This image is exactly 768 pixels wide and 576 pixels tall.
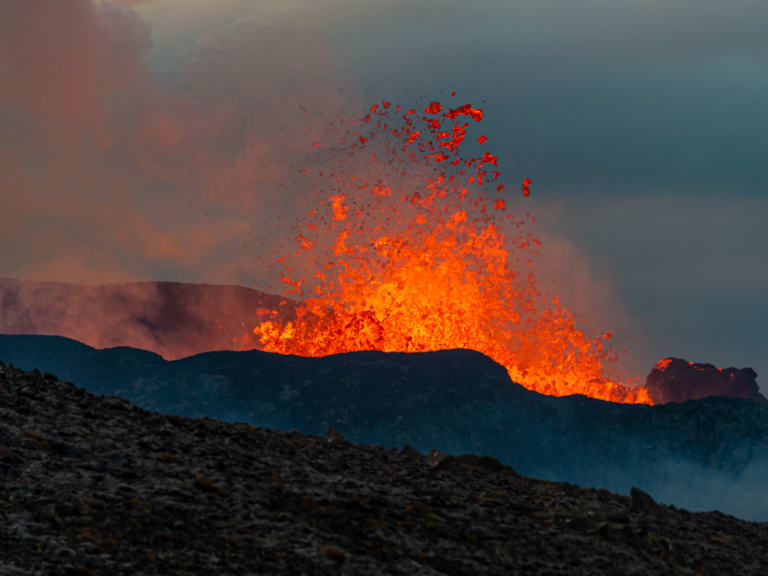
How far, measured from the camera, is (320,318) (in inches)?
5876

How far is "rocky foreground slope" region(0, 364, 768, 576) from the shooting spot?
23.6 meters

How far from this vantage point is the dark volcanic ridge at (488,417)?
120125 mm

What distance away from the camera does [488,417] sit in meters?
123

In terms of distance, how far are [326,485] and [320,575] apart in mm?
→ 7269

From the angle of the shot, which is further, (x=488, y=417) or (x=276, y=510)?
(x=488, y=417)

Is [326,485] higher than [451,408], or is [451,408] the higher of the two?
[451,408]

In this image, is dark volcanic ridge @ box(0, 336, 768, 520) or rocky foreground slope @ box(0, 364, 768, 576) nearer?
rocky foreground slope @ box(0, 364, 768, 576)

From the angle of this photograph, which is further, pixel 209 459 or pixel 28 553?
pixel 209 459

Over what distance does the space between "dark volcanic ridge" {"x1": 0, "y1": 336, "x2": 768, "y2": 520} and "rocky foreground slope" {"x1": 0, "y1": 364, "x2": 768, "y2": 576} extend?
82.0 metres

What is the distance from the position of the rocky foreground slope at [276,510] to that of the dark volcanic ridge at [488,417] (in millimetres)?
81952

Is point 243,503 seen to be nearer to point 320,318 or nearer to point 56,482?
point 56,482

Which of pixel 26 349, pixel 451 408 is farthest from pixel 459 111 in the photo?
pixel 26 349

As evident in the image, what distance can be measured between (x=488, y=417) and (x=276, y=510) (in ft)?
321

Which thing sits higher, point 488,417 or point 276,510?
point 488,417
